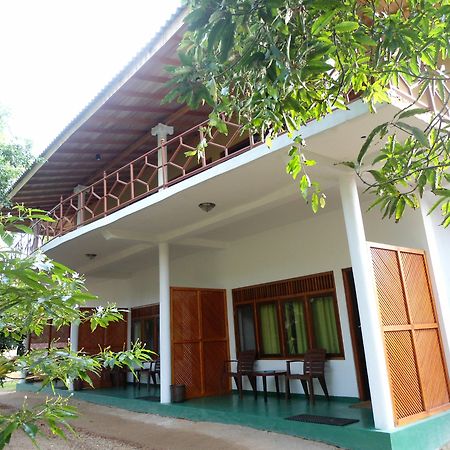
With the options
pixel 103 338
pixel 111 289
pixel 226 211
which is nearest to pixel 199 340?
pixel 226 211

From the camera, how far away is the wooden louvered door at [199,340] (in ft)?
25.9

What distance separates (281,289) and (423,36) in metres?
6.32

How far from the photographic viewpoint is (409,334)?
5.05m

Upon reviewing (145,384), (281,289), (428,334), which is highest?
(281,289)

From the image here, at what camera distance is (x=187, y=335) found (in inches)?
320

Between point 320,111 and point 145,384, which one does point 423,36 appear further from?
point 145,384

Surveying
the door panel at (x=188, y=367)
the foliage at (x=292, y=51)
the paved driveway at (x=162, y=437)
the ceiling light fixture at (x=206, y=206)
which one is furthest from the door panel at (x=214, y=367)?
the foliage at (x=292, y=51)

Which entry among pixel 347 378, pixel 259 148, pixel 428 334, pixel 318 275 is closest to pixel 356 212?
pixel 259 148

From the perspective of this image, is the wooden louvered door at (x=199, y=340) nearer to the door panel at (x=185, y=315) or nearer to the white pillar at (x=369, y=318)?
the door panel at (x=185, y=315)

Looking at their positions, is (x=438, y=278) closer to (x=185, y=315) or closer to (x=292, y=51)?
(x=185, y=315)

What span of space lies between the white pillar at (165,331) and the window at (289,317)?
5.18ft

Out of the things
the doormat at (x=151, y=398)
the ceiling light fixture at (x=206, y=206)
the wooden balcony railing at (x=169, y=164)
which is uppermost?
the wooden balcony railing at (x=169, y=164)

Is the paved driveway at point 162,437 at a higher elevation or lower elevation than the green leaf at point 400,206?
lower

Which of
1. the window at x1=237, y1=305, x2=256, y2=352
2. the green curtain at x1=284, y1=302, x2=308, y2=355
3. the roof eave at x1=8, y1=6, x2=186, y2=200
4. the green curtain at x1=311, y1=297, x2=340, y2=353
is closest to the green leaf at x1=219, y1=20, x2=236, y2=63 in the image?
the roof eave at x1=8, y1=6, x2=186, y2=200
